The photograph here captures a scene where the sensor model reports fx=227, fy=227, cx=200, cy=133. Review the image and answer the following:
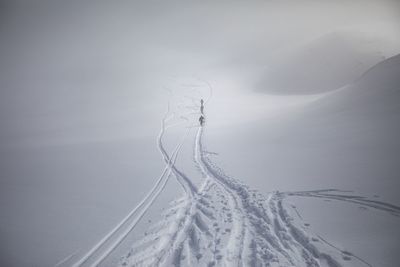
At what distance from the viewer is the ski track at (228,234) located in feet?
17.7

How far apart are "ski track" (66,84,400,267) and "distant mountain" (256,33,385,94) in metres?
41.1

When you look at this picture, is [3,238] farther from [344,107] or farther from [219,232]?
[344,107]

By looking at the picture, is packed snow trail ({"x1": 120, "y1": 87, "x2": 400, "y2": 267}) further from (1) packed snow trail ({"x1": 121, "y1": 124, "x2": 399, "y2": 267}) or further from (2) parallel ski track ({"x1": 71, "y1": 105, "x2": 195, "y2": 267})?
(2) parallel ski track ({"x1": 71, "y1": 105, "x2": 195, "y2": 267})

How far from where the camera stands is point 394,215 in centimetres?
656

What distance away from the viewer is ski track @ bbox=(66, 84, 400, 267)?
5.39 metres

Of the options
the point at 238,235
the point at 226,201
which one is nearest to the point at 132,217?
the point at 226,201

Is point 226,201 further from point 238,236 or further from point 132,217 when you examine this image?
point 132,217

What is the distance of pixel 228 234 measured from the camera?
635 cm

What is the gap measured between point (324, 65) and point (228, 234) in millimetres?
58114

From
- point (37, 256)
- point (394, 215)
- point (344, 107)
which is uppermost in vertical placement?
point (344, 107)

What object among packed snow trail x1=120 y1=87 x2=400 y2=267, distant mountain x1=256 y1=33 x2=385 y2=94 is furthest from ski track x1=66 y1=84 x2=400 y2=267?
distant mountain x1=256 y1=33 x2=385 y2=94

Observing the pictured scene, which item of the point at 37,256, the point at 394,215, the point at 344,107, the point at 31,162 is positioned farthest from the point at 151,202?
the point at 344,107

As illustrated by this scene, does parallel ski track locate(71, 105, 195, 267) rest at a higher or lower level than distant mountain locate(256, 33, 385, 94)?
lower

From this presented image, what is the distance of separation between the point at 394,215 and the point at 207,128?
16216mm
